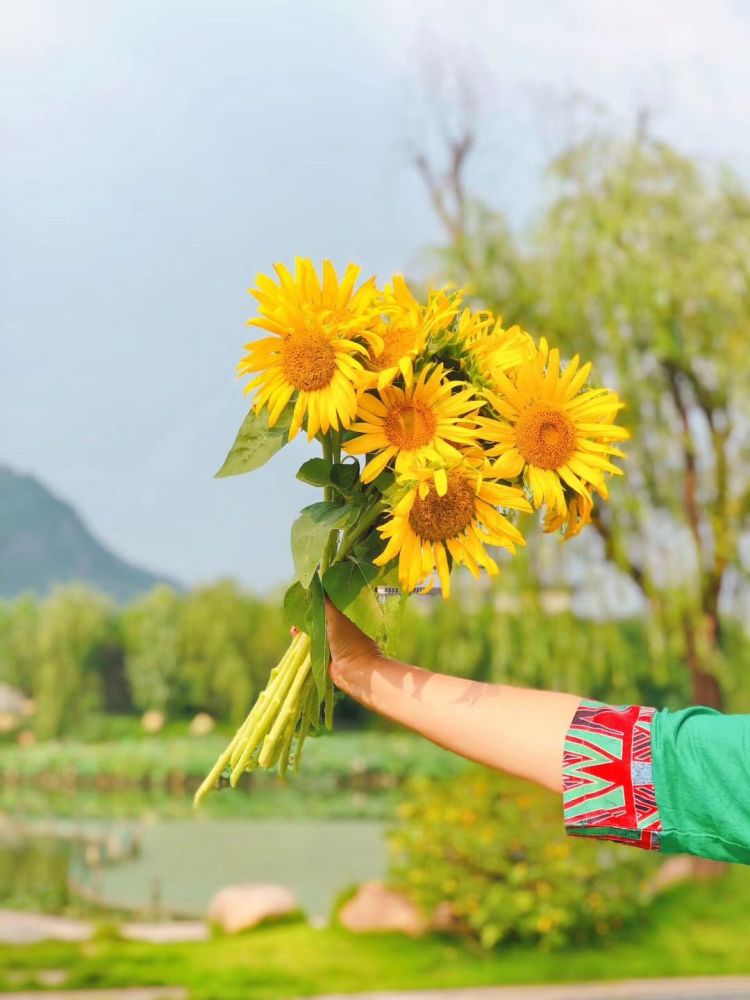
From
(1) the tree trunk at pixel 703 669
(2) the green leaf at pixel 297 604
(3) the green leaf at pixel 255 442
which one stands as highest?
(1) the tree trunk at pixel 703 669

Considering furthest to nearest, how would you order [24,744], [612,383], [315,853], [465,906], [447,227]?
[24,744] < [315,853] < [447,227] < [612,383] < [465,906]

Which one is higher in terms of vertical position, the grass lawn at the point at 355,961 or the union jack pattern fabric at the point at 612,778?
the union jack pattern fabric at the point at 612,778

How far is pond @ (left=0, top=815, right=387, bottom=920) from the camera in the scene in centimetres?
571

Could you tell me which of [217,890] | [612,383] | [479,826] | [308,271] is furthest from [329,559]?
[217,890]

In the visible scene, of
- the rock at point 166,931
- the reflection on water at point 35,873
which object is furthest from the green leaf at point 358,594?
the reflection on water at point 35,873

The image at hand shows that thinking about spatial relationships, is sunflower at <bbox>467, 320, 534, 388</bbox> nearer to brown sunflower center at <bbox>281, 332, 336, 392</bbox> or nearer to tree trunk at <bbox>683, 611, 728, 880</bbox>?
brown sunflower center at <bbox>281, 332, 336, 392</bbox>

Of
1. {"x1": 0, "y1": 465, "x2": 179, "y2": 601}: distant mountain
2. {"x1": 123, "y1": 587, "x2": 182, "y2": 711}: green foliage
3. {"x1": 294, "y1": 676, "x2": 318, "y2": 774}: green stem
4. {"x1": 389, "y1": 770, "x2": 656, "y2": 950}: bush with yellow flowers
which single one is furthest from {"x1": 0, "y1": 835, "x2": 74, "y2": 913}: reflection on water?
{"x1": 294, "y1": 676, "x2": 318, "y2": 774}: green stem

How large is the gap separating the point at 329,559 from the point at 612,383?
424cm

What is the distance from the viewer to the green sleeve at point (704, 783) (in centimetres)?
71

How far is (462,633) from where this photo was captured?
5.62m

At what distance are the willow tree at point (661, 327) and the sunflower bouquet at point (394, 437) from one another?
4052 millimetres

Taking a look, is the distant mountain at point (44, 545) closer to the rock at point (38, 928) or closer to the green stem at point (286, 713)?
the rock at point (38, 928)

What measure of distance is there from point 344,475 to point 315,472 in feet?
0.09

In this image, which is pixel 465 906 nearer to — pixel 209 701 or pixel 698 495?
pixel 698 495
